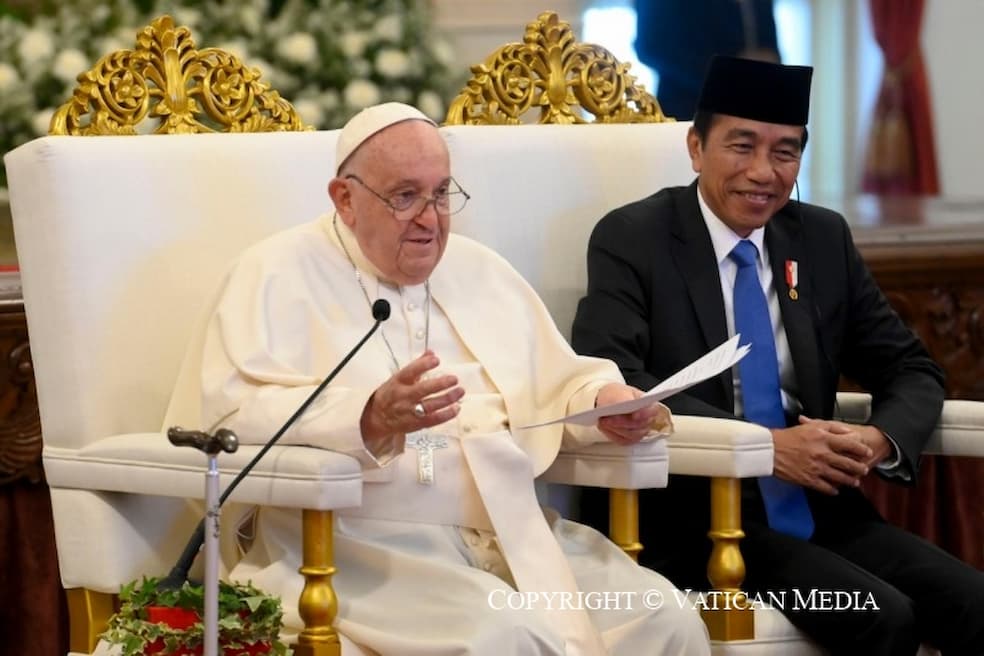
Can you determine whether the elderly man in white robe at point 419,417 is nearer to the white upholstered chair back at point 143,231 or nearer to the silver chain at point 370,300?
the silver chain at point 370,300

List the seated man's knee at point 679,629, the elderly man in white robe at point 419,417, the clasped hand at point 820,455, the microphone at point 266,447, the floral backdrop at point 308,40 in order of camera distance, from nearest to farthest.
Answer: the microphone at point 266,447 → the elderly man in white robe at point 419,417 → the seated man's knee at point 679,629 → the clasped hand at point 820,455 → the floral backdrop at point 308,40

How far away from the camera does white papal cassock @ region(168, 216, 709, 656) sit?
10.4ft

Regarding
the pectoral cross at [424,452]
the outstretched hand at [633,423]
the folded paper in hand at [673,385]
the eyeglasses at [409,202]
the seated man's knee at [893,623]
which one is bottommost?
the seated man's knee at [893,623]

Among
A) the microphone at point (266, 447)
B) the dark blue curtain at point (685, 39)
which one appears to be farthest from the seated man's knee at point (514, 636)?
the dark blue curtain at point (685, 39)

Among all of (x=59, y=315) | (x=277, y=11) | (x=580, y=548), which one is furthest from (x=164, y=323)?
(x=277, y=11)

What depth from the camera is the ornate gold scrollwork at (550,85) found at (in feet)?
13.9

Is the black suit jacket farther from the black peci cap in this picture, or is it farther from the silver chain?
the silver chain

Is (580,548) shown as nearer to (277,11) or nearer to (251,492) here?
(251,492)

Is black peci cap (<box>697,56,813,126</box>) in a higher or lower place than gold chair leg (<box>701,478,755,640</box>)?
higher

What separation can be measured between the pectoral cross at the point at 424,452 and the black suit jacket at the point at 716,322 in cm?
52

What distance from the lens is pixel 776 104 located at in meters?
3.88

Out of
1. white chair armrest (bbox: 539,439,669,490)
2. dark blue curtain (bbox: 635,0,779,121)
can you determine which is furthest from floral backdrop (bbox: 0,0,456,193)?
dark blue curtain (bbox: 635,0,779,121)

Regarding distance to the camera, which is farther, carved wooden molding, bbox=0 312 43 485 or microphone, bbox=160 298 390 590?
carved wooden molding, bbox=0 312 43 485

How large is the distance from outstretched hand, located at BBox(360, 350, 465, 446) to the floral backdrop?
2.45 metres
